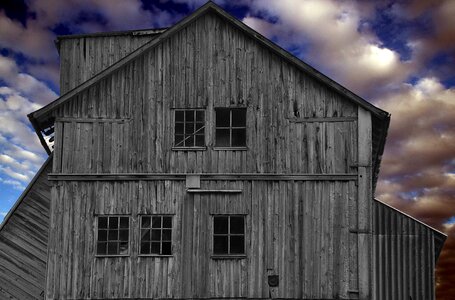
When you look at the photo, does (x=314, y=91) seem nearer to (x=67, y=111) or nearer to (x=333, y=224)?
(x=333, y=224)

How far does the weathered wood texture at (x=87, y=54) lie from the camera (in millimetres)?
26484

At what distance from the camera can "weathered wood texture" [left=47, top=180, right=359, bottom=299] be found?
2016 centimetres

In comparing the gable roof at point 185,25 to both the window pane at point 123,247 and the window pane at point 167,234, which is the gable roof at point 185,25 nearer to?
the window pane at point 123,247

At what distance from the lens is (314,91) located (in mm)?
20938

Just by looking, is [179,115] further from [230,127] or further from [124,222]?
[124,222]

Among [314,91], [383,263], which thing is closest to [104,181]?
[314,91]

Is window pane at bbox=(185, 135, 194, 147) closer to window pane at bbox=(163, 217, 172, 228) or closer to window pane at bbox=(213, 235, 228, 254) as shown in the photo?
window pane at bbox=(163, 217, 172, 228)

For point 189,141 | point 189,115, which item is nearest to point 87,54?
point 189,115

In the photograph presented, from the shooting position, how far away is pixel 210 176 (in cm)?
2058

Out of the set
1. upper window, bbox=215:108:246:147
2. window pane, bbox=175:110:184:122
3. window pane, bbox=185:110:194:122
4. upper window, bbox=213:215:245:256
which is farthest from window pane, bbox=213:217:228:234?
window pane, bbox=175:110:184:122

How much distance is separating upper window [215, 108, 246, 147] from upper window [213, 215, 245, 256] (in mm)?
2416

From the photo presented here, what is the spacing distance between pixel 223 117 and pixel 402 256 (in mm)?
7944

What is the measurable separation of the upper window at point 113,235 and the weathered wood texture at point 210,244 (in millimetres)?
224

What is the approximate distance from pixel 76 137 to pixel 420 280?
12648 mm
